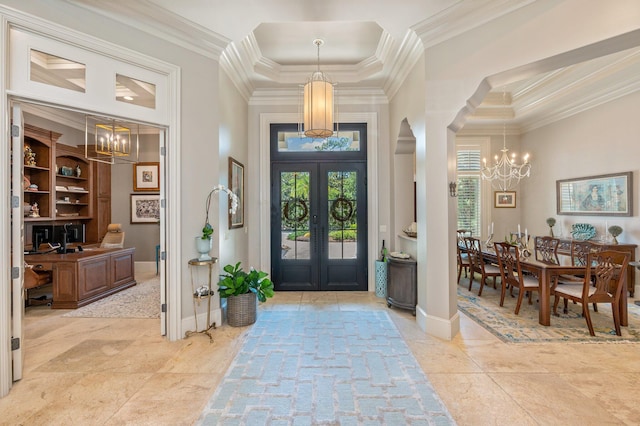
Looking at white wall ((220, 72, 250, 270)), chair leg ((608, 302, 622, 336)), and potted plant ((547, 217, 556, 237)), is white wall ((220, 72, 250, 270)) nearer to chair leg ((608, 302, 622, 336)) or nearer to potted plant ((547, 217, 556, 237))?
chair leg ((608, 302, 622, 336))

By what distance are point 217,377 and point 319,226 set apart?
296 cm

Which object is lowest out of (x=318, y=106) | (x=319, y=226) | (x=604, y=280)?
(x=604, y=280)

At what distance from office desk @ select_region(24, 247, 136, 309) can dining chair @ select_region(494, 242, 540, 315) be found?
6.14m

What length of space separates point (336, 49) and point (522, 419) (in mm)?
4435

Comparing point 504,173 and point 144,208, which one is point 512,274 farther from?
point 144,208

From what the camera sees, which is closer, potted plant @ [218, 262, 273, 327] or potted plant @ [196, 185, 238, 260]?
potted plant @ [196, 185, 238, 260]

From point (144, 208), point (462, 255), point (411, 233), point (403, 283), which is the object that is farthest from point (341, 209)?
point (144, 208)

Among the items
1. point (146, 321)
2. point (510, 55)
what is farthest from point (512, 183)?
point (146, 321)

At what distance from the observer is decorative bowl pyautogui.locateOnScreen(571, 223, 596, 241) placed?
5.33 metres

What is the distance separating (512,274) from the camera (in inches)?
171

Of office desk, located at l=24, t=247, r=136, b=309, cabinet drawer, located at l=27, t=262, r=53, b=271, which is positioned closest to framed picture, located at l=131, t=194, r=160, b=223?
office desk, located at l=24, t=247, r=136, b=309

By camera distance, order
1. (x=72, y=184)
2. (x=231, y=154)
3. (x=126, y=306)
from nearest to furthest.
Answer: (x=231, y=154)
(x=126, y=306)
(x=72, y=184)

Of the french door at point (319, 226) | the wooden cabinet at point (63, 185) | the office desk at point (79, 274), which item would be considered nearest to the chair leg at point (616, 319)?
the french door at point (319, 226)

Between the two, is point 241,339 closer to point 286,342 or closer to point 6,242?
A: point 286,342
